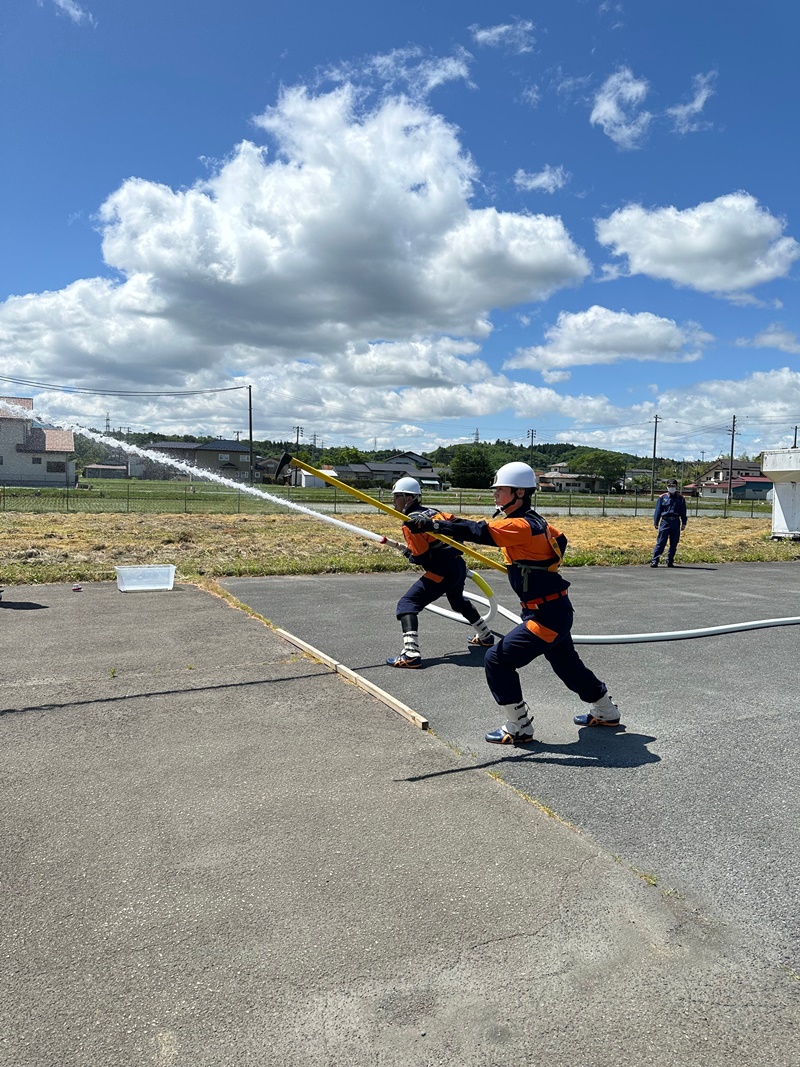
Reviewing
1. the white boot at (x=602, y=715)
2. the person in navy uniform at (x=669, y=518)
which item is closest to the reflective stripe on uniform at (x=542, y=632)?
the white boot at (x=602, y=715)

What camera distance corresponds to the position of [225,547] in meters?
18.2

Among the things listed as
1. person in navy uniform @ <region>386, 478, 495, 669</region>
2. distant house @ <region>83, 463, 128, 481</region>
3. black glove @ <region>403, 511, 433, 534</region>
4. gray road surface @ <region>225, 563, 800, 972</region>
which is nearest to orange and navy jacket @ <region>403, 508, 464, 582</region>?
person in navy uniform @ <region>386, 478, 495, 669</region>

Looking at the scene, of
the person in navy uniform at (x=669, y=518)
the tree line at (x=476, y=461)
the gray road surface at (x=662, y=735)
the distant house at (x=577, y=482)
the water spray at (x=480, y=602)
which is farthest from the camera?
the distant house at (x=577, y=482)

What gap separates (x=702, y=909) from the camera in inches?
121

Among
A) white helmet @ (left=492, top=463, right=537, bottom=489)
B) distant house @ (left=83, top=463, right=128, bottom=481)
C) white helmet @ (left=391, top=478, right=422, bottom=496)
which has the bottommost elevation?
white helmet @ (left=391, top=478, right=422, bottom=496)

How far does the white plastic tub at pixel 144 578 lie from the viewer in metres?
10.8

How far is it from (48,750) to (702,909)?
3.98 m

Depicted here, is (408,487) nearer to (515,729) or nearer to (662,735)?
(515,729)

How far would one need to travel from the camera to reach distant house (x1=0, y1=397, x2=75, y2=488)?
42138 mm

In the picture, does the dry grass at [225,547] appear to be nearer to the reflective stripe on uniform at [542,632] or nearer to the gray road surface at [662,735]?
the gray road surface at [662,735]

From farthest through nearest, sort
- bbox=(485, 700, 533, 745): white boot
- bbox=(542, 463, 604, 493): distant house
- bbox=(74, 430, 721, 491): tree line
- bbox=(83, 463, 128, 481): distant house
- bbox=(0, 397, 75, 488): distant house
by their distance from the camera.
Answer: bbox=(542, 463, 604, 493): distant house → bbox=(74, 430, 721, 491): tree line → bbox=(83, 463, 128, 481): distant house → bbox=(0, 397, 75, 488): distant house → bbox=(485, 700, 533, 745): white boot

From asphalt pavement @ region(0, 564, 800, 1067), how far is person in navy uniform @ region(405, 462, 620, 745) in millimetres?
356

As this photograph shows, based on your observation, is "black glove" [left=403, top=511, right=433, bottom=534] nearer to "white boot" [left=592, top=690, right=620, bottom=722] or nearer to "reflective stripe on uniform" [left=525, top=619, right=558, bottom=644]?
"reflective stripe on uniform" [left=525, top=619, right=558, bottom=644]

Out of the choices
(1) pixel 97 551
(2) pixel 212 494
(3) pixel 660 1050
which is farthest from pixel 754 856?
(2) pixel 212 494
